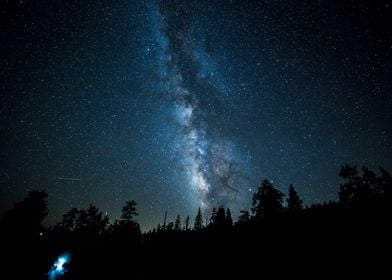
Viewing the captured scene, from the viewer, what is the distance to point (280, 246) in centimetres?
1923

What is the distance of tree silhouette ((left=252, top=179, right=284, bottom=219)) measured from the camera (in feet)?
120

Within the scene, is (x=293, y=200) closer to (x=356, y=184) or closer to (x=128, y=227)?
(x=356, y=184)

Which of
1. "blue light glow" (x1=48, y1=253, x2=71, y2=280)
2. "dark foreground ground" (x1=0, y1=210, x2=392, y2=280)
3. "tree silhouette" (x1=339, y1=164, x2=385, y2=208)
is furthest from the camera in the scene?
"tree silhouette" (x1=339, y1=164, x2=385, y2=208)

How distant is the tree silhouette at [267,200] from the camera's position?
3659 cm

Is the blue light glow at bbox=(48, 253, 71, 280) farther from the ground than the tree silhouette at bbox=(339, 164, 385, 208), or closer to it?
closer to it

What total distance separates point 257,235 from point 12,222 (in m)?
23.3

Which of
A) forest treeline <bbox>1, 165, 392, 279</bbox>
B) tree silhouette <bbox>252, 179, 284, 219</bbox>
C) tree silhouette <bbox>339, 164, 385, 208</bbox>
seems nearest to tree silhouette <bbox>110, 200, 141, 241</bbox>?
forest treeline <bbox>1, 165, 392, 279</bbox>

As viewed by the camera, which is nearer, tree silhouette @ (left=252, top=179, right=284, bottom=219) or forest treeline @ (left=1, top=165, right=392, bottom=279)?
forest treeline @ (left=1, top=165, right=392, bottom=279)

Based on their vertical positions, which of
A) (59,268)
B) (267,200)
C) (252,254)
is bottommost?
(59,268)

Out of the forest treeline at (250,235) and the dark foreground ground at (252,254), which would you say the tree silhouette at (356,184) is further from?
the dark foreground ground at (252,254)

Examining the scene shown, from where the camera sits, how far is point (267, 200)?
1464 inches

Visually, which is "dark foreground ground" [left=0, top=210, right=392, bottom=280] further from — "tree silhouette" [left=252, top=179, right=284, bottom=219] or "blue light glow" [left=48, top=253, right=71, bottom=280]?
"tree silhouette" [left=252, top=179, right=284, bottom=219]

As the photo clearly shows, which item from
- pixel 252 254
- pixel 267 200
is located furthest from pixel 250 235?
pixel 267 200

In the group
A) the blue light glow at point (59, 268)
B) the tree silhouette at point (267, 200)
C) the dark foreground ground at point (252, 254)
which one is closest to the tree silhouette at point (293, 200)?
the tree silhouette at point (267, 200)
